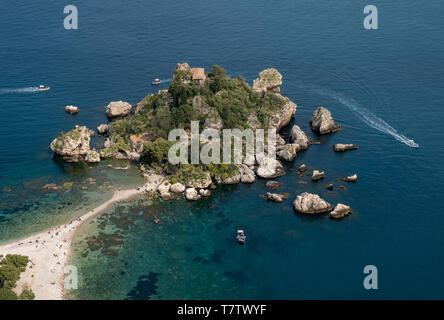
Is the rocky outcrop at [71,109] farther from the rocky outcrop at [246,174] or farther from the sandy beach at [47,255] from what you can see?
the rocky outcrop at [246,174]

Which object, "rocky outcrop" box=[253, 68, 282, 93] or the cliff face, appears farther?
"rocky outcrop" box=[253, 68, 282, 93]

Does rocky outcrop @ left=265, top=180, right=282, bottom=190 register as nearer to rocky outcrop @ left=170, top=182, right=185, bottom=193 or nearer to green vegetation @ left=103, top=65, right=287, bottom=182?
rocky outcrop @ left=170, top=182, right=185, bottom=193

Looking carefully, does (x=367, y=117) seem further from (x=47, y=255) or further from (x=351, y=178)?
(x=47, y=255)

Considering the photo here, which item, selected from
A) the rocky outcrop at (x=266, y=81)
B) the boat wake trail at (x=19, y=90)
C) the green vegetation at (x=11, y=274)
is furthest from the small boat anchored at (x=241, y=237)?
the boat wake trail at (x=19, y=90)

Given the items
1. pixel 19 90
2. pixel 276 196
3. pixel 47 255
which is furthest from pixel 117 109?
pixel 276 196

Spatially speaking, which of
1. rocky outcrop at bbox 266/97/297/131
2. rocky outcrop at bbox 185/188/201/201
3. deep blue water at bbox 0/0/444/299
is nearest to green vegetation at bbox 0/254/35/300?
deep blue water at bbox 0/0/444/299

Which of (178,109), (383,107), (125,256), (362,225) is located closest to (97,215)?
(125,256)
